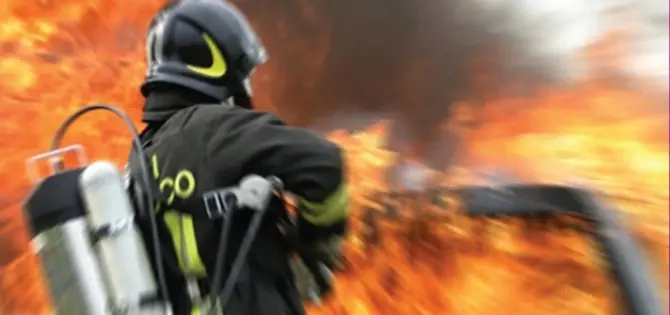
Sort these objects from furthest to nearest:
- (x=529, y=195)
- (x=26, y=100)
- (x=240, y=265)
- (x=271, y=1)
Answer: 1. (x=26, y=100)
2. (x=271, y=1)
3. (x=529, y=195)
4. (x=240, y=265)

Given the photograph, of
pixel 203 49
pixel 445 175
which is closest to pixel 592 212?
pixel 445 175

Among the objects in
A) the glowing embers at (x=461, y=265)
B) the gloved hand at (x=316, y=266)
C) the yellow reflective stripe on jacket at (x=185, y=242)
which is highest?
the yellow reflective stripe on jacket at (x=185, y=242)

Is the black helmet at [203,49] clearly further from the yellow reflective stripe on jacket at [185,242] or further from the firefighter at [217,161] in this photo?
the yellow reflective stripe on jacket at [185,242]

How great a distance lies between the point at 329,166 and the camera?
1062 mm

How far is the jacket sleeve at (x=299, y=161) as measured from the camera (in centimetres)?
105

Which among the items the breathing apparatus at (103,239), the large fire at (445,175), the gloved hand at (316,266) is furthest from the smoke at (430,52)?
the breathing apparatus at (103,239)

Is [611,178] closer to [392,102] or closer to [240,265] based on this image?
[392,102]

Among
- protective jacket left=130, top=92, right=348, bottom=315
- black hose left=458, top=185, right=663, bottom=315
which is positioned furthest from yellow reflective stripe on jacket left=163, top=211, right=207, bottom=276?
black hose left=458, top=185, right=663, bottom=315

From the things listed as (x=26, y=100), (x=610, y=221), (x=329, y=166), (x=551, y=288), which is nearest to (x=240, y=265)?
(x=329, y=166)

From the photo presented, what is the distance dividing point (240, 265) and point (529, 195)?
0.60 metres

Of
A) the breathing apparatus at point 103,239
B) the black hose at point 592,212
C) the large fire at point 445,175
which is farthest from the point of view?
the large fire at point 445,175

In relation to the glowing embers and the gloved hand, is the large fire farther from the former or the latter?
the gloved hand

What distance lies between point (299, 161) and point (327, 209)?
0.27ft

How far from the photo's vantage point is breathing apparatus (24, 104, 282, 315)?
1.03 meters
